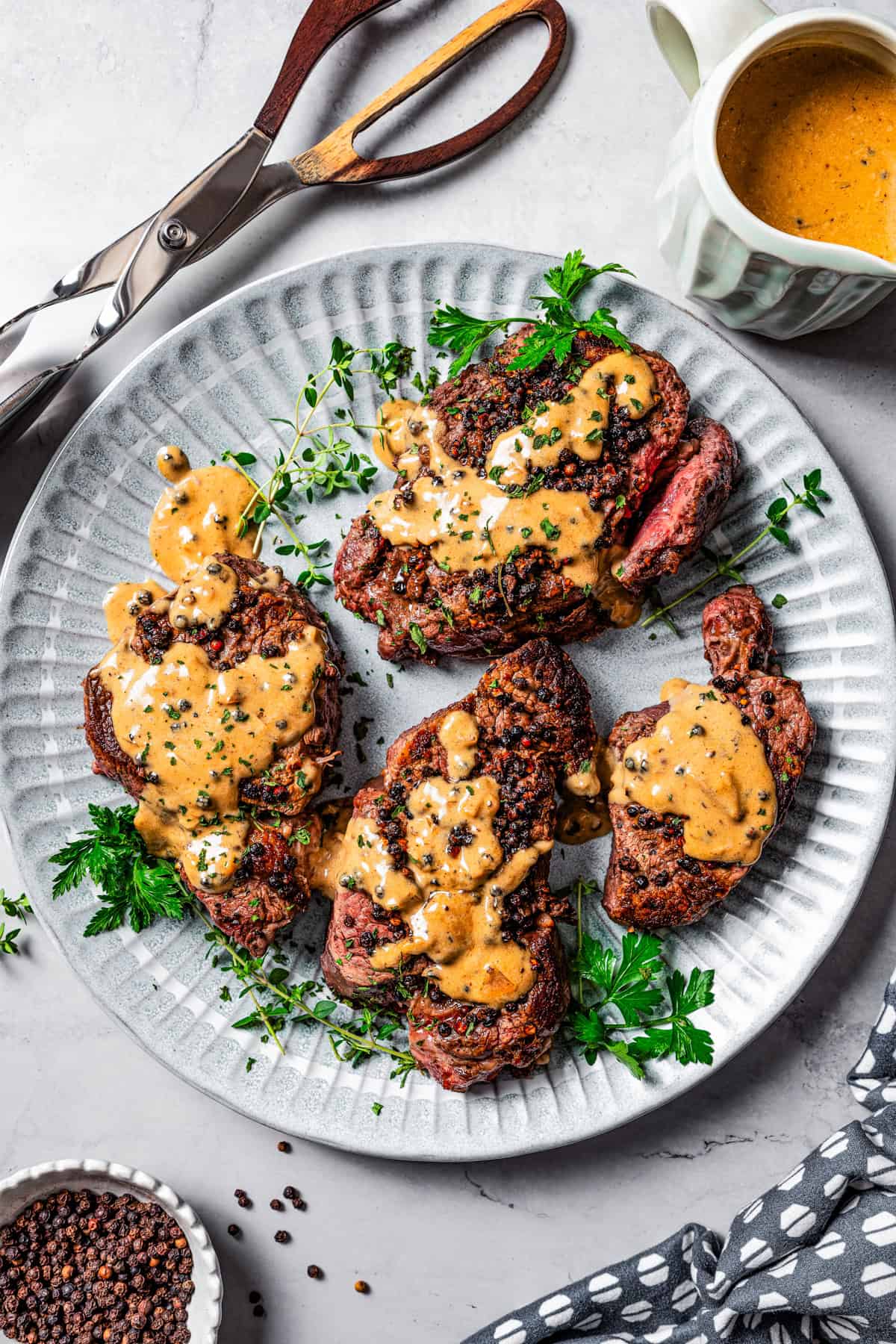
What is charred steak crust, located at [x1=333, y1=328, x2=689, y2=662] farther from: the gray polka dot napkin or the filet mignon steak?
the gray polka dot napkin

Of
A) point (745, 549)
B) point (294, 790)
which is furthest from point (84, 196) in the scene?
point (745, 549)

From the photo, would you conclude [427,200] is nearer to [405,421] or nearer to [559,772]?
[405,421]

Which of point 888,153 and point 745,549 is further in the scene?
point 745,549

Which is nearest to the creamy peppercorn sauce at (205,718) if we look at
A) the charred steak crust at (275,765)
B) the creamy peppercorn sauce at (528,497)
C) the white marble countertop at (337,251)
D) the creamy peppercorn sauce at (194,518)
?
the charred steak crust at (275,765)

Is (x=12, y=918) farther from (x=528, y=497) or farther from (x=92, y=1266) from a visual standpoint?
(x=528, y=497)

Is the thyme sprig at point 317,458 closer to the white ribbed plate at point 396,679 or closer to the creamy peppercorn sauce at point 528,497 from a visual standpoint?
the white ribbed plate at point 396,679

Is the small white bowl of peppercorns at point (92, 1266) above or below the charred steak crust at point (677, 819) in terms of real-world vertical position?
below

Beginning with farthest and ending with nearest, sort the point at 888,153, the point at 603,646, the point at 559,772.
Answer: the point at 603,646
the point at 559,772
the point at 888,153
